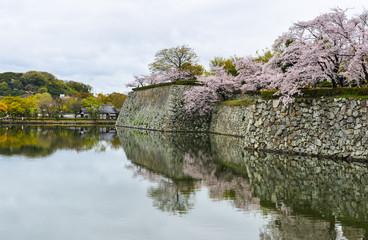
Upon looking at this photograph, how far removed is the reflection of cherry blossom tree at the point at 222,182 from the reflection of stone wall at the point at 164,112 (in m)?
19.4

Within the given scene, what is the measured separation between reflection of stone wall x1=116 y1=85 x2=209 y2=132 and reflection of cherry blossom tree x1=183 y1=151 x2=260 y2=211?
19400 mm

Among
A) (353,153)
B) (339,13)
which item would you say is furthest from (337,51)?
(353,153)

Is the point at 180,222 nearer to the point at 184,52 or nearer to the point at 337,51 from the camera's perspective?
the point at 337,51

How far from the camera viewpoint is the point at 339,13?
45.1 ft

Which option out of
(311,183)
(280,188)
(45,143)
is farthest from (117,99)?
(280,188)

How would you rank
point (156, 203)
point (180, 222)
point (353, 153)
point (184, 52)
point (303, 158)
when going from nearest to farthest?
1. point (180, 222)
2. point (156, 203)
3. point (353, 153)
4. point (303, 158)
5. point (184, 52)

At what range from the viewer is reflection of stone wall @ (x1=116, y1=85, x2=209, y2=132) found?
106ft

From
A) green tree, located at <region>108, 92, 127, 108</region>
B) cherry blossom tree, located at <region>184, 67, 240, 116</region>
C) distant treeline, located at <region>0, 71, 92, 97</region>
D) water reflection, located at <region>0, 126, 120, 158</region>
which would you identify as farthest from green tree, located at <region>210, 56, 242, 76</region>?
distant treeline, located at <region>0, 71, 92, 97</region>

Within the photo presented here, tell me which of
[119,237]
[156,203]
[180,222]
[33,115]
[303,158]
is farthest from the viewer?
[33,115]

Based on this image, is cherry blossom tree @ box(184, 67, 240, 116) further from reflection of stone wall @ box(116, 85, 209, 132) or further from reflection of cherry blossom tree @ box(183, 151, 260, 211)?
reflection of cherry blossom tree @ box(183, 151, 260, 211)

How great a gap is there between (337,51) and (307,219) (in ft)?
33.7

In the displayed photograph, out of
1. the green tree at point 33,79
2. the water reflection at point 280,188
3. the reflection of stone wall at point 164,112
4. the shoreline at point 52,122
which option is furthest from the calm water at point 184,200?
the green tree at point 33,79

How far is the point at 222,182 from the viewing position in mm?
8844

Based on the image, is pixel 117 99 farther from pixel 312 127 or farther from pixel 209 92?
pixel 312 127
